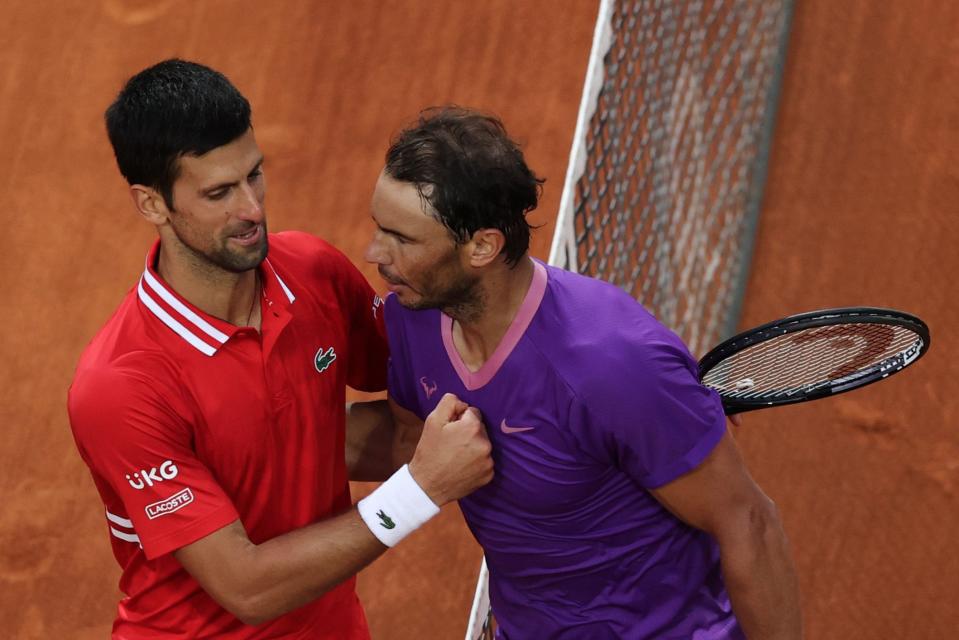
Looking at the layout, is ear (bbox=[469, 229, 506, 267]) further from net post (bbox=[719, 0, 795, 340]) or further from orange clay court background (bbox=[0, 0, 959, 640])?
net post (bbox=[719, 0, 795, 340])

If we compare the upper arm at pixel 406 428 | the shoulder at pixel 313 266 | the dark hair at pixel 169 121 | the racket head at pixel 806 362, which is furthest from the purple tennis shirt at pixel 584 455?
the dark hair at pixel 169 121

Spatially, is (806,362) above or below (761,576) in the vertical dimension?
above

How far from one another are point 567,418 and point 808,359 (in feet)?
3.13

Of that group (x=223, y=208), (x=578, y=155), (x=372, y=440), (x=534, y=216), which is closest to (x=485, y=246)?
(x=223, y=208)

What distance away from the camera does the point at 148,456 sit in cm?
306

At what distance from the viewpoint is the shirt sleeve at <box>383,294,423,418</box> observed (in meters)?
3.15

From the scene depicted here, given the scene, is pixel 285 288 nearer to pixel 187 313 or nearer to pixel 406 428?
pixel 187 313

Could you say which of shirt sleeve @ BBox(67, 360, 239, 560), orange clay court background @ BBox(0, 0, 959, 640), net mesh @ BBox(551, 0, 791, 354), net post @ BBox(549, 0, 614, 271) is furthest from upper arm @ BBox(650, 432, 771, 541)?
net mesh @ BBox(551, 0, 791, 354)

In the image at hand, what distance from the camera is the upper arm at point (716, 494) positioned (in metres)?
2.79

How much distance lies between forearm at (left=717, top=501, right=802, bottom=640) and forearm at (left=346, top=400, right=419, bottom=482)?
3.64ft

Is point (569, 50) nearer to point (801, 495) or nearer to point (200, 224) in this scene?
point (801, 495)

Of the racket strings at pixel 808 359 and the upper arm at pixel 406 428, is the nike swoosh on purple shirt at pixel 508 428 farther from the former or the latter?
the racket strings at pixel 808 359

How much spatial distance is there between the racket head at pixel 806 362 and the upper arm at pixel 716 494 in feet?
1.38

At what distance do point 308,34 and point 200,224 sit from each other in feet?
14.5
